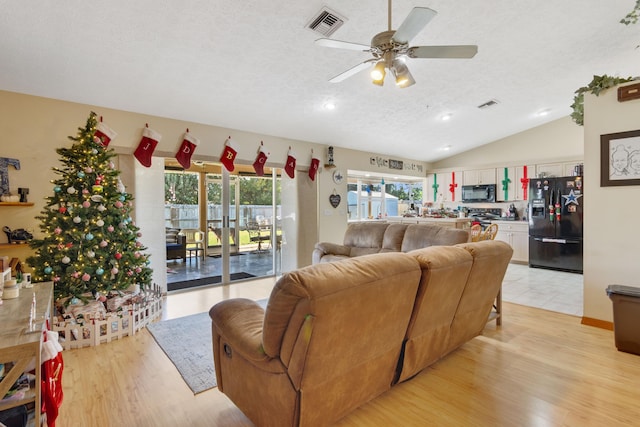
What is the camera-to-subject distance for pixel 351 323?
4.68ft

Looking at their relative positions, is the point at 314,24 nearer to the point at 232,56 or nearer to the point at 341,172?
the point at 232,56

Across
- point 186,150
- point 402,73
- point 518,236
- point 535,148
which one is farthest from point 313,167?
point 535,148

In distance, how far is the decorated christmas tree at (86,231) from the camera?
2805mm

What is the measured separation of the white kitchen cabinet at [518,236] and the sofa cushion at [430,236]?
3.58m

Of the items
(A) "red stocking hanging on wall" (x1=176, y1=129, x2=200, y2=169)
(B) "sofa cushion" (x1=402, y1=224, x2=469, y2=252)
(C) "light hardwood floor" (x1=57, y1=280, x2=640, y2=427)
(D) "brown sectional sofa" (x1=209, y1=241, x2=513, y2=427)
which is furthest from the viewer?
(A) "red stocking hanging on wall" (x1=176, y1=129, x2=200, y2=169)

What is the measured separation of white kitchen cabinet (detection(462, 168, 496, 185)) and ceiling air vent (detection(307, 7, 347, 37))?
230 inches

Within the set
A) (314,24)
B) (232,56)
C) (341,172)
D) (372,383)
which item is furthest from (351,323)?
(341,172)

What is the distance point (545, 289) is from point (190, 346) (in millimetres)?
4794

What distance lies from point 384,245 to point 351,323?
9.77ft

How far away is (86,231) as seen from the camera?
2881 millimetres

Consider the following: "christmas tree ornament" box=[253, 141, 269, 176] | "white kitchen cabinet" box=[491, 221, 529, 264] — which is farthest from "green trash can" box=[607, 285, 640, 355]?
"christmas tree ornament" box=[253, 141, 269, 176]

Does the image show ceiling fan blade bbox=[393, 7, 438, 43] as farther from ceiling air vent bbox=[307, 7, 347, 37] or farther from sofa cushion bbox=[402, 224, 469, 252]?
sofa cushion bbox=[402, 224, 469, 252]

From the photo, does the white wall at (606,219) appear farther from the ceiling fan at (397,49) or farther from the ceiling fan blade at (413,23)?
the ceiling fan blade at (413,23)

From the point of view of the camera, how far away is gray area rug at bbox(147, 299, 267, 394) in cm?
223
